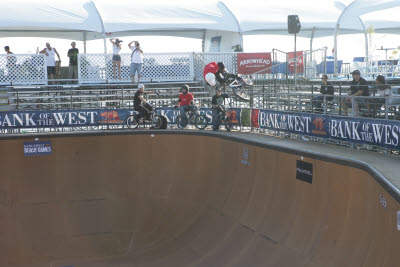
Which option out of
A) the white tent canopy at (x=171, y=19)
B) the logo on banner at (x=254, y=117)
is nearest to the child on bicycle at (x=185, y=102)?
the logo on banner at (x=254, y=117)

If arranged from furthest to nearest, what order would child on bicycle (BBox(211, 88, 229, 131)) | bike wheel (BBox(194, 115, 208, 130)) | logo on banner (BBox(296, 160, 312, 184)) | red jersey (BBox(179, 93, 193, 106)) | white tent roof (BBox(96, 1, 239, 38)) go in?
1. white tent roof (BBox(96, 1, 239, 38))
2. red jersey (BBox(179, 93, 193, 106))
3. bike wheel (BBox(194, 115, 208, 130))
4. child on bicycle (BBox(211, 88, 229, 131))
5. logo on banner (BBox(296, 160, 312, 184))

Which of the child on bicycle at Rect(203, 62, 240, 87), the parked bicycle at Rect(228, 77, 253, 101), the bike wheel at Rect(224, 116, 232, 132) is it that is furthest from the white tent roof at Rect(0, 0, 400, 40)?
the bike wheel at Rect(224, 116, 232, 132)

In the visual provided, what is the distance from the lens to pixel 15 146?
1753 cm

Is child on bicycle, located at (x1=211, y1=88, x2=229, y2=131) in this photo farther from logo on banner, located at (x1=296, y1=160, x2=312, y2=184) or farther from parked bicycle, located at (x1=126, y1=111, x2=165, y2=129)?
logo on banner, located at (x1=296, y1=160, x2=312, y2=184)

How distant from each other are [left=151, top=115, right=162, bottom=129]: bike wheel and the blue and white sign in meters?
3.59

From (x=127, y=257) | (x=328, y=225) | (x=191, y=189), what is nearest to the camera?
(x=328, y=225)

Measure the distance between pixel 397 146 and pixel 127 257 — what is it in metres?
7.90

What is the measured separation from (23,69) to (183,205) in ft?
36.9

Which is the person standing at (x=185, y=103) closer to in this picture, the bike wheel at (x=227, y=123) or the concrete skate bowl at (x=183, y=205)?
Result: the concrete skate bowl at (x=183, y=205)

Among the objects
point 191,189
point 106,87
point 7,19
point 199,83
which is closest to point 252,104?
point 191,189

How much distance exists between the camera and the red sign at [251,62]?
84.4 ft

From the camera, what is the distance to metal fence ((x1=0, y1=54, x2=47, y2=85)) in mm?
23906

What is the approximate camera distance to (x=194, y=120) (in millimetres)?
19172

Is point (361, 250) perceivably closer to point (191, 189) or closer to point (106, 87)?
point (191, 189)
